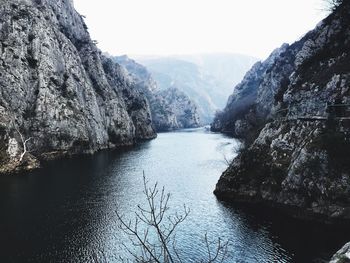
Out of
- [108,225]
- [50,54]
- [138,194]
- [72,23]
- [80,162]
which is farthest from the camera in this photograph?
[72,23]

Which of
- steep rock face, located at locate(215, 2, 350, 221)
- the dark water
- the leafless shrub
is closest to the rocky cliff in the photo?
the dark water

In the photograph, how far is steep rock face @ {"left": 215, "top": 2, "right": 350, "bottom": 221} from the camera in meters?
56.4

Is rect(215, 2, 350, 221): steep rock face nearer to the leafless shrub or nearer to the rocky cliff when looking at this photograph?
the leafless shrub

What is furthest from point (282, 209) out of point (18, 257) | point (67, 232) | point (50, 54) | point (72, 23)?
point (72, 23)

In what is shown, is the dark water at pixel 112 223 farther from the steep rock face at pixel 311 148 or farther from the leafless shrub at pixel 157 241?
the steep rock face at pixel 311 148

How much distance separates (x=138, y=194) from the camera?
7600 cm

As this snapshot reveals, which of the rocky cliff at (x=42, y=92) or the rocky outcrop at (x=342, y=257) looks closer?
the rocky outcrop at (x=342, y=257)

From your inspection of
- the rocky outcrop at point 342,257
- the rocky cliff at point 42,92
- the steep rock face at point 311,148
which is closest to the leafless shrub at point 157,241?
the rocky outcrop at point 342,257

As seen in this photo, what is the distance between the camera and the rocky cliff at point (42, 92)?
120312 mm

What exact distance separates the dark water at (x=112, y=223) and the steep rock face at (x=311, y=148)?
159 inches

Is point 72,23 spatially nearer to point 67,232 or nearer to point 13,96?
point 13,96

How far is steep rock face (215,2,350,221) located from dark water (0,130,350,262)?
4040 mm

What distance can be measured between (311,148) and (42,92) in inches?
4012

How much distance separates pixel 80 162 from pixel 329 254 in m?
89.0
